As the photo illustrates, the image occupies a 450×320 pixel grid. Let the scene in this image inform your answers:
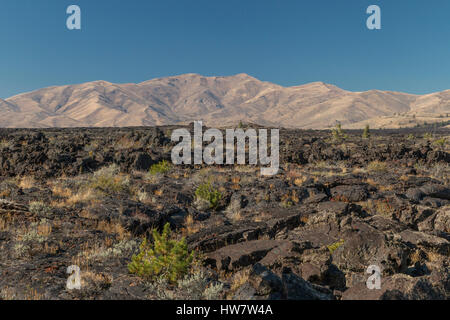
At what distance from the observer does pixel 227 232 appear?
7.49 m

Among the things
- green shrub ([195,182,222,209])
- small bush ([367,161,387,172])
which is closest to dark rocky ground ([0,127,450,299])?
green shrub ([195,182,222,209])

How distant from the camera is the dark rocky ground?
481 cm

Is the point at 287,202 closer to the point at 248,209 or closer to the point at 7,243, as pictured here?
the point at 248,209

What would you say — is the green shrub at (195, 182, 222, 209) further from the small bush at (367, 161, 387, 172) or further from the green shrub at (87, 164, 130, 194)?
the small bush at (367, 161, 387, 172)

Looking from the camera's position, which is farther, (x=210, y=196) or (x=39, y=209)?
(x=210, y=196)

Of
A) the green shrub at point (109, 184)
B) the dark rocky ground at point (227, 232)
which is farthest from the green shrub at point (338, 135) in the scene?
the green shrub at point (109, 184)

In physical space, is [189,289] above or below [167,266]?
below

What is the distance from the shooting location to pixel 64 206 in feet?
31.2

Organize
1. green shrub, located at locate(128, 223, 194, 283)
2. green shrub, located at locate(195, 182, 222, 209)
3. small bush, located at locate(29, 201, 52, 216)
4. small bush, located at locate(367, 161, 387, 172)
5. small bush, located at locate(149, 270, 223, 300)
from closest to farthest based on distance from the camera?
small bush, located at locate(149, 270, 223, 300), green shrub, located at locate(128, 223, 194, 283), small bush, located at locate(29, 201, 52, 216), green shrub, located at locate(195, 182, 222, 209), small bush, located at locate(367, 161, 387, 172)

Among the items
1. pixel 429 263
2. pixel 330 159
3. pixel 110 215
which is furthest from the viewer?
pixel 330 159

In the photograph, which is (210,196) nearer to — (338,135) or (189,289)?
(189,289)

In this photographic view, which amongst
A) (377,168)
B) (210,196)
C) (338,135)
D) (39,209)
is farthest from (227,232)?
(338,135)

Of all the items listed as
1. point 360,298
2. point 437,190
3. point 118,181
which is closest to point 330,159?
point 437,190
